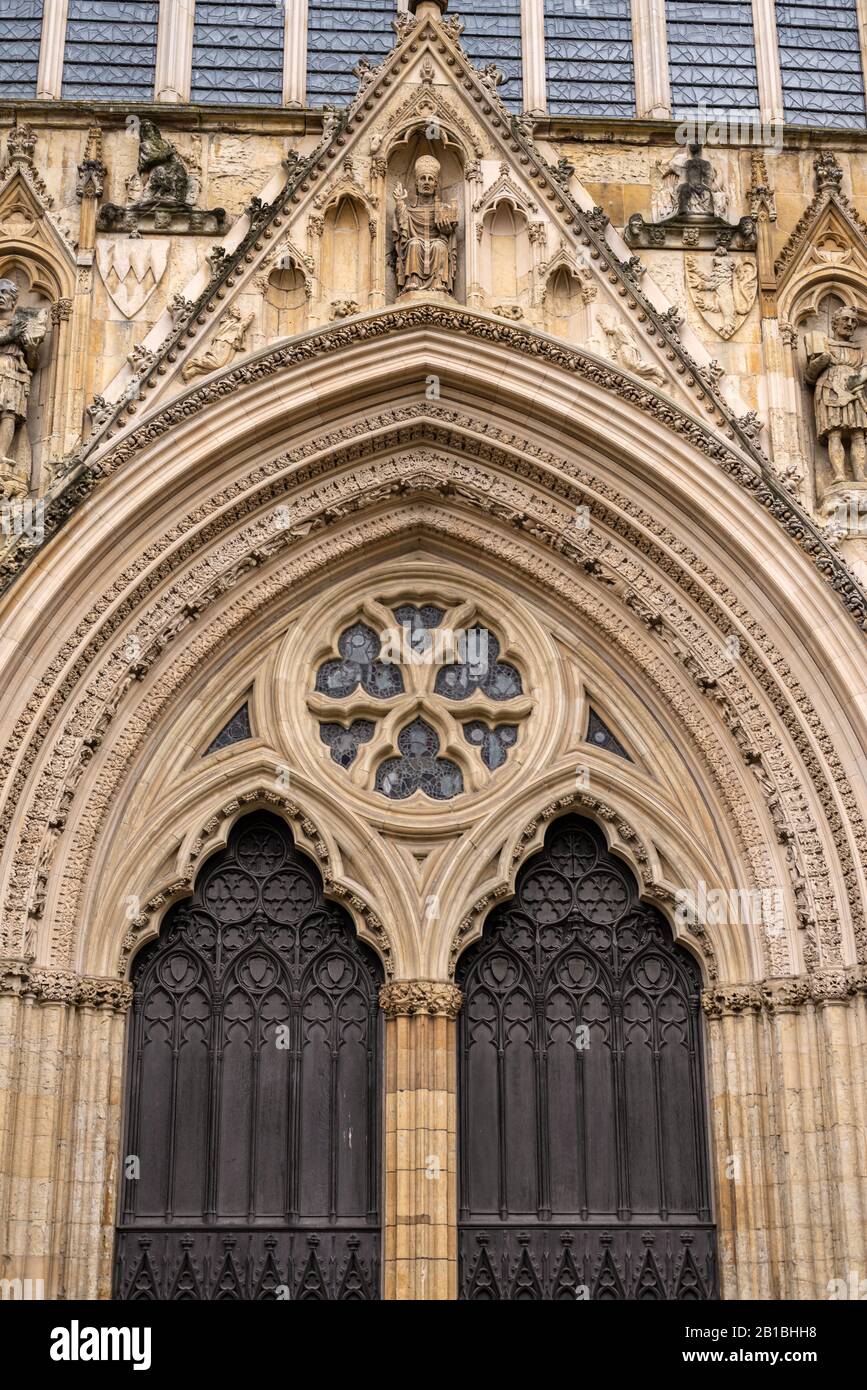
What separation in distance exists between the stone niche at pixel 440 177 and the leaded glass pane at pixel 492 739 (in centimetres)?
361

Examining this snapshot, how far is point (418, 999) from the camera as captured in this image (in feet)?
49.6

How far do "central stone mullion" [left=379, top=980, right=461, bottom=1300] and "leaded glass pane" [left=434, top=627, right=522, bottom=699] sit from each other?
102 inches

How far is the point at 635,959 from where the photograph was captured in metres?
15.8

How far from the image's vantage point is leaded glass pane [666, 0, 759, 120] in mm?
17766

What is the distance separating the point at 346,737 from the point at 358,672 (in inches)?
23.2

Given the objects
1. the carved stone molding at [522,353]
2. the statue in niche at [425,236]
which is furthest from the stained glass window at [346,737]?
the statue in niche at [425,236]

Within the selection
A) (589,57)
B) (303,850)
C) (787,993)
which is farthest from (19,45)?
(787,993)

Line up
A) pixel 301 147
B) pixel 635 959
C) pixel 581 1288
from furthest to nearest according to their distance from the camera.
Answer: pixel 301 147, pixel 635 959, pixel 581 1288

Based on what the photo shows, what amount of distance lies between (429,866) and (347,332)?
14.3 feet

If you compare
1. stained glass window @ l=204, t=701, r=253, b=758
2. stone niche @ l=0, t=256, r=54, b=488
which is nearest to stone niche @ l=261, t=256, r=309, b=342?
stone niche @ l=0, t=256, r=54, b=488

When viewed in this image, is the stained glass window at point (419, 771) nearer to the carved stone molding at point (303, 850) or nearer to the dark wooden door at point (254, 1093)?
the carved stone molding at point (303, 850)

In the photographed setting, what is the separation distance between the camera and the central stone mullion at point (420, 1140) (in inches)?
573

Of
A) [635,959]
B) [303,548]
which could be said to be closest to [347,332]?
[303,548]

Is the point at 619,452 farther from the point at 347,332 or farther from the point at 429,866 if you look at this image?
the point at 429,866
